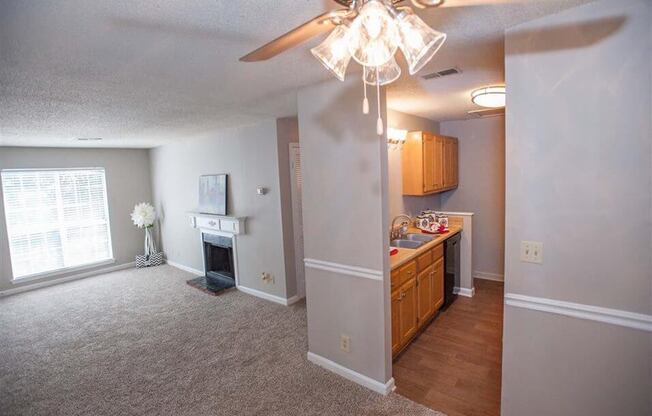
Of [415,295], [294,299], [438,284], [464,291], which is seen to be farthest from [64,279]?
[464,291]

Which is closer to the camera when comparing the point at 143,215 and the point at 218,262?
the point at 218,262

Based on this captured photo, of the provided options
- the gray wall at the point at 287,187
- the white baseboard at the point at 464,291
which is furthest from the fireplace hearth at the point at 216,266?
the white baseboard at the point at 464,291

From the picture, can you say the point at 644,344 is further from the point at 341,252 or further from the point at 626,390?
the point at 341,252

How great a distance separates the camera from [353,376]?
2.64 meters

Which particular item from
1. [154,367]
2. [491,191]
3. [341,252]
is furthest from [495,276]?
[154,367]

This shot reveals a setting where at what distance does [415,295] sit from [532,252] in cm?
151

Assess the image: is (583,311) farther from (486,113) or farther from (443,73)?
(486,113)

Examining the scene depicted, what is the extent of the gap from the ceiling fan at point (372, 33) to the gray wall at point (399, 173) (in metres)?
2.62

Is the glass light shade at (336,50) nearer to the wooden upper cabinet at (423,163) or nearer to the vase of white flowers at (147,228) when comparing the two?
the wooden upper cabinet at (423,163)

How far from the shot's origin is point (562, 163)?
1.64 metres

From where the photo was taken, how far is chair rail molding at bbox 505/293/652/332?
4.95ft

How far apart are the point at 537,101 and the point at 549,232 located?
0.67m

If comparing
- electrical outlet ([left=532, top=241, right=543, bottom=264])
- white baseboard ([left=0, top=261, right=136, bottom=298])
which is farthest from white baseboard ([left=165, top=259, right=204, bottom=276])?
electrical outlet ([left=532, top=241, right=543, bottom=264])

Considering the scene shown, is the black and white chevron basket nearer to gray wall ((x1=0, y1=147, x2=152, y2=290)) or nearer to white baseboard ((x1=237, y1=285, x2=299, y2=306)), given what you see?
gray wall ((x1=0, y1=147, x2=152, y2=290))
